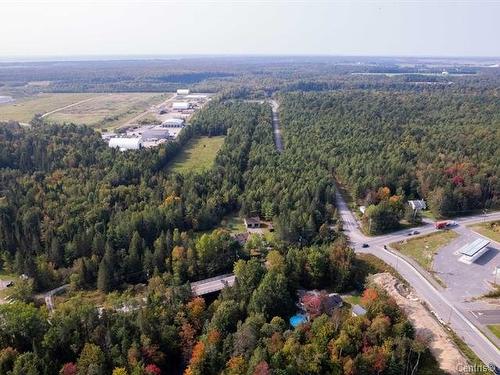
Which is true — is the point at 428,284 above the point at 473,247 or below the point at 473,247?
below

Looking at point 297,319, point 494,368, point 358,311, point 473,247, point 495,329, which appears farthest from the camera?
point 473,247

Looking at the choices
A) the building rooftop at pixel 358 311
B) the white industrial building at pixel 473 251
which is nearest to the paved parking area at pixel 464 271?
the white industrial building at pixel 473 251

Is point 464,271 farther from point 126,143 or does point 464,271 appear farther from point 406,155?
point 126,143

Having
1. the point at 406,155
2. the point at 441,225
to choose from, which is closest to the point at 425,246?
the point at 441,225

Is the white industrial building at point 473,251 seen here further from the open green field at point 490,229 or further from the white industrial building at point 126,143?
the white industrial building at point 126,143

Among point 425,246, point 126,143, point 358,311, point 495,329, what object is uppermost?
point 126,143

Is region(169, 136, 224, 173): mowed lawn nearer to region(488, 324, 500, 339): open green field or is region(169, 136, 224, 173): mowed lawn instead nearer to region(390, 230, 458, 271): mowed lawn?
region(390, 230, 458, 271): mowed lawn

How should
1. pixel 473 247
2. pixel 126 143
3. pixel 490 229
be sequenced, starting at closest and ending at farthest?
1. pixel 473 247
2. pixel 490 229
3. pixel 126 143

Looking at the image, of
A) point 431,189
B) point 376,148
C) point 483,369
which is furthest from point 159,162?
point 483,369
